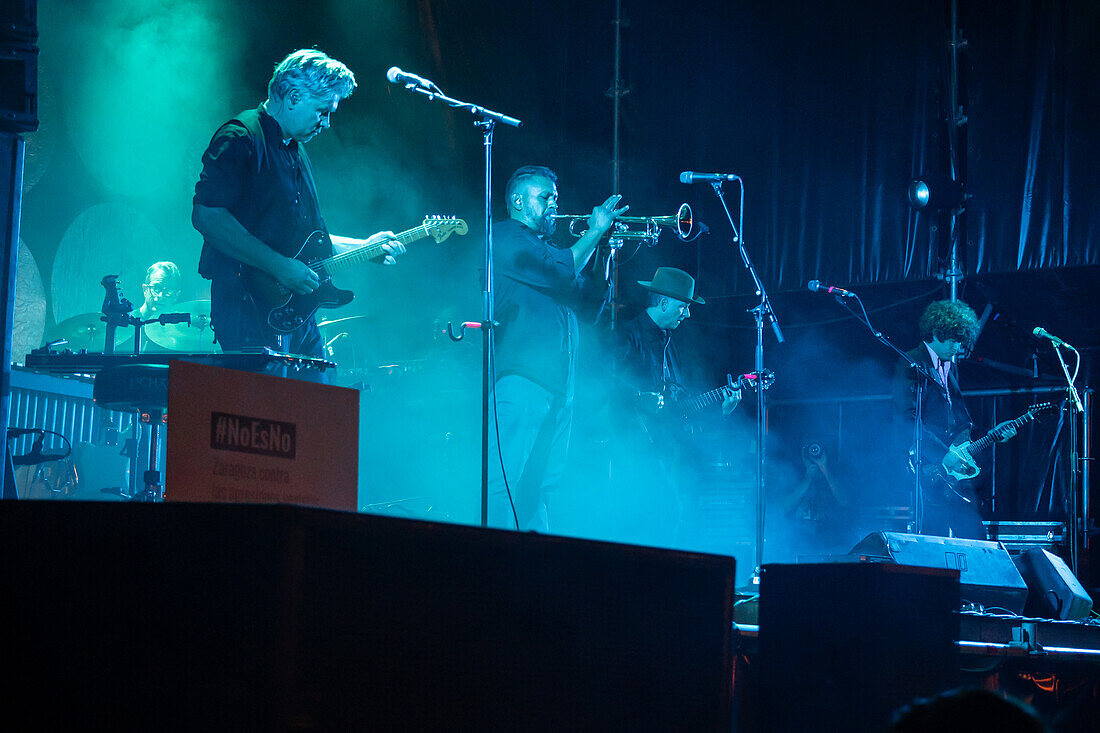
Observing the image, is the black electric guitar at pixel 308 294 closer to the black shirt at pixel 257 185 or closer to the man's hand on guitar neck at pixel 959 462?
the black shirt at pixel 257 185

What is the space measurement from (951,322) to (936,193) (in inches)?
38.0

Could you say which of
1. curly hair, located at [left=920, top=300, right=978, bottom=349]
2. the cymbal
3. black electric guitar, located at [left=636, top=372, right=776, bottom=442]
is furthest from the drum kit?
curly hair, located at [left=920, top=300, right=978, bottom=349]

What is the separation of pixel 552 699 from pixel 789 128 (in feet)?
26.2

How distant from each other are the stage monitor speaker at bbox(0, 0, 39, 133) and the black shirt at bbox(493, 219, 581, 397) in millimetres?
3347

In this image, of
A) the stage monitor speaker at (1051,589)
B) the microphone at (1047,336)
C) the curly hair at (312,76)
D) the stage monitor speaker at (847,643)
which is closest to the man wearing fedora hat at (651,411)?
the microphone at (1047,336)

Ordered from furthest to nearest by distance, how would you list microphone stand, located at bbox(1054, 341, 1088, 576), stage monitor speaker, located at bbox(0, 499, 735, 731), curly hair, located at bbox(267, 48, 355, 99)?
microphone stand, located at bbox(1054, 341, 1088, 576) < curly hair, located at bbox(267, 48, 355, 99) < stage monitor speaker, located at bbox(0, 499, 735, 731)

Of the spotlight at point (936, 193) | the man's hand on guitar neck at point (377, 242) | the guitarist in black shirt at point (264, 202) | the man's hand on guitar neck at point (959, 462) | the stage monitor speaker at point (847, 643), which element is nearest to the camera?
the stage monitor speaker at point (847, 643)

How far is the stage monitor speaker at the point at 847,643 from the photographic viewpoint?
2240mm

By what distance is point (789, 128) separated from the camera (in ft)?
29.1

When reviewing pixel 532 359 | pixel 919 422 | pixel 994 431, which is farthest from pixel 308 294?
pixel 994 431

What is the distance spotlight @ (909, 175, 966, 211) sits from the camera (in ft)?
25.7

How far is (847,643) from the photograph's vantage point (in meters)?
2.26

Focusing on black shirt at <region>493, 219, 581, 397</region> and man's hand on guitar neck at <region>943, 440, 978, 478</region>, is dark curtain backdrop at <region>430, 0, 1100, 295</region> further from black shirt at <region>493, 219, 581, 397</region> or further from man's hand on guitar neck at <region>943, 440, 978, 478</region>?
black shirt at <region>493, 219, 581, 397</region>

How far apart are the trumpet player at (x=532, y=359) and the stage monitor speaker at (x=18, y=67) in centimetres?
335
